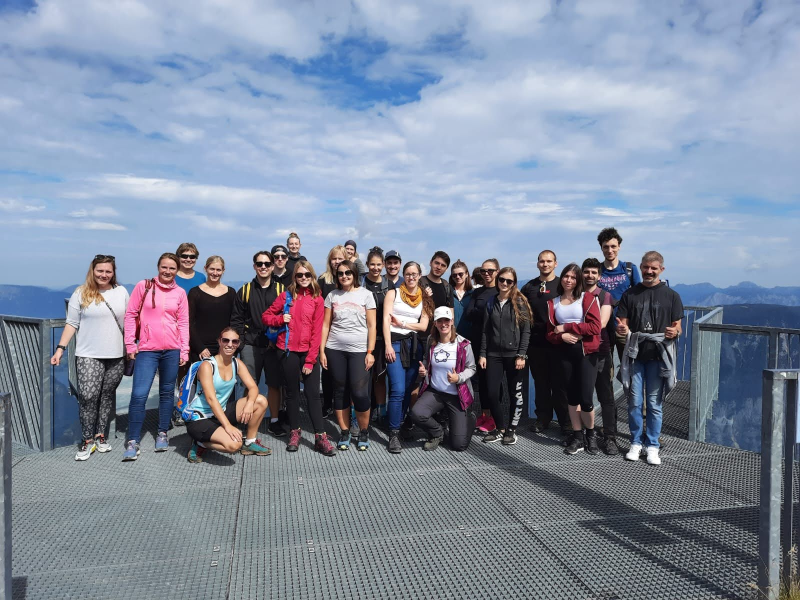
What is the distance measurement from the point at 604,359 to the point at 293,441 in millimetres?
3298

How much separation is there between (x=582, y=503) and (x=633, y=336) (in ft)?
5.89

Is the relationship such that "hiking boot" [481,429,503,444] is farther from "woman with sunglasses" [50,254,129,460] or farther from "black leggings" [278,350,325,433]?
"woman with sunglasses" [50,254,129,460]

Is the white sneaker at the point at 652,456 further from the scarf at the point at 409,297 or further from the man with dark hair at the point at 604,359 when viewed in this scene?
the scarf at the point at 409,297

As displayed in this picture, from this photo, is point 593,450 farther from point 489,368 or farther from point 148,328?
point 148,328

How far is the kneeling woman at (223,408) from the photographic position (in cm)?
518

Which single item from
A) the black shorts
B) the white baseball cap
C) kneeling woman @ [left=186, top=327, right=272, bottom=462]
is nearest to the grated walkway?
kneeling woman @ [left=186, top=327, right=272, bottom=462]

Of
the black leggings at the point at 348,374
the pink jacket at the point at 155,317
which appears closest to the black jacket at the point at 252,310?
the pink jacket at the point at 155,317

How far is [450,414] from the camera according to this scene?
577 cm

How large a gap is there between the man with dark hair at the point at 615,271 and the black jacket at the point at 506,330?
999mm

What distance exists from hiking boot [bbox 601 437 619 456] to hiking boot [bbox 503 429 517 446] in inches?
36.1

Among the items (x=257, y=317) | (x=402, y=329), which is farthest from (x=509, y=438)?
(x=257, y=317)

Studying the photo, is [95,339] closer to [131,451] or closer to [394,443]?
[131,451]

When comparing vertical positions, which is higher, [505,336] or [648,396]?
[505,336]

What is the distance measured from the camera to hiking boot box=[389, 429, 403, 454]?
18.3ft
